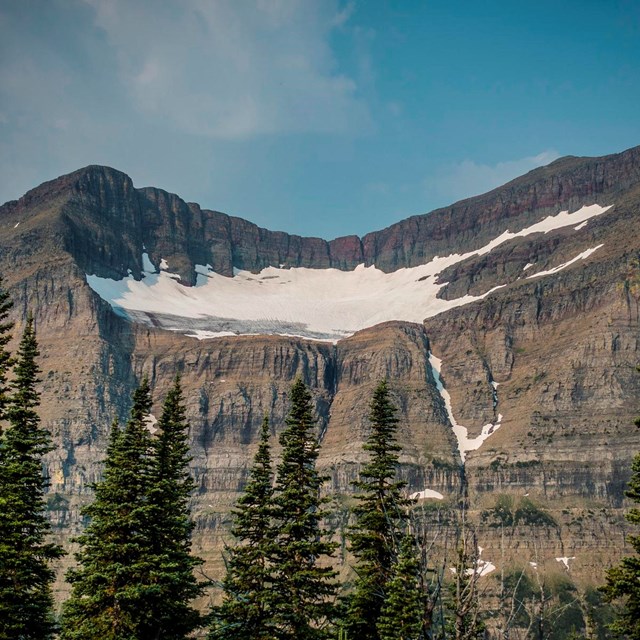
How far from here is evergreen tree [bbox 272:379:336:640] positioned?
1564 inches

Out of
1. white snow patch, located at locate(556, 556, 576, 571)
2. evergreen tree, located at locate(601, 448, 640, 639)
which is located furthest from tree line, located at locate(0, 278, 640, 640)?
white snow patch, located at locate(556, 556, 576, 571)

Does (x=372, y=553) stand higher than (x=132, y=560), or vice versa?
(x=372, y=553)

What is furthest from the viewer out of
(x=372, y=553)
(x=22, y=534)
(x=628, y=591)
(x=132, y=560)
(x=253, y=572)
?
(x=372, y=553)

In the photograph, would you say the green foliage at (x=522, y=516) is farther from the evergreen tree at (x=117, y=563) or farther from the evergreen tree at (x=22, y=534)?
the evergreen tree at (x=117, y=563)

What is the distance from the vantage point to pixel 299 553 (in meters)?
41.1

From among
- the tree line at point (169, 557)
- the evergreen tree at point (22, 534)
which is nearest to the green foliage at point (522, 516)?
the tree line at point (169, 557)

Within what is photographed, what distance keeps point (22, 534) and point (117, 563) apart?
6259 mm

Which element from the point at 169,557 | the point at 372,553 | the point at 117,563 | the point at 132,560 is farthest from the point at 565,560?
the point at 117,563

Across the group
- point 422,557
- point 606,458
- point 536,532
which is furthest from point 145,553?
point 606,458

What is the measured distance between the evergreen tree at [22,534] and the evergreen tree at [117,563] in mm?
1777

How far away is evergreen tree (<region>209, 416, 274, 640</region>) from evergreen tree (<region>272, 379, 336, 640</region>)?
58 centimetres

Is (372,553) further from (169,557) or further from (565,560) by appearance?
(565,560)

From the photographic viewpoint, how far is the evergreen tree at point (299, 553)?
39719 millimetres

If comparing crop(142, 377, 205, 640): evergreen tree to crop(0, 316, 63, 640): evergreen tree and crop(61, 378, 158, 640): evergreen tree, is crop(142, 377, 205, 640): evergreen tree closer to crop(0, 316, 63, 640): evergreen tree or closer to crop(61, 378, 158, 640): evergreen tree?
crop(61, 378, 158, 640): evergreen tree
